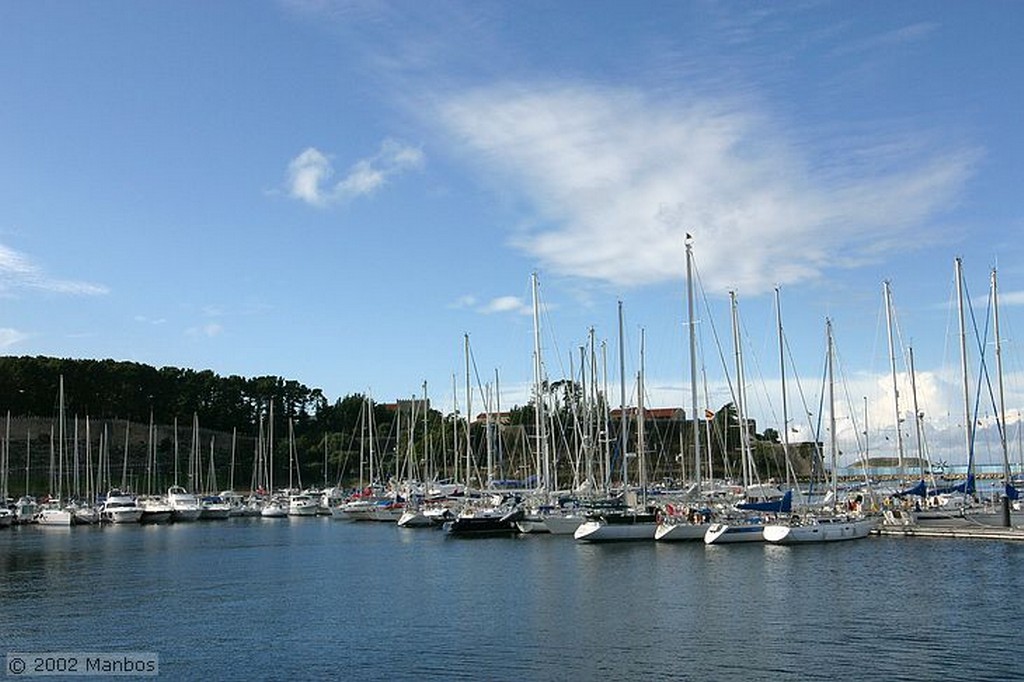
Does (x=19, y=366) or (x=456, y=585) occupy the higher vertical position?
(x=19, y=366)

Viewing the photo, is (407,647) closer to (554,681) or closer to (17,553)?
(554,681)

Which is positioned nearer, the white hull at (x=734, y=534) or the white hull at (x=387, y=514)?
the white hull at (x=734, y=534)

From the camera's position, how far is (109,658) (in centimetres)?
2986

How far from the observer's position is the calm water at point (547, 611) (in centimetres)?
2741

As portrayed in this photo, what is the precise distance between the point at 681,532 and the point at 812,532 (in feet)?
24.2

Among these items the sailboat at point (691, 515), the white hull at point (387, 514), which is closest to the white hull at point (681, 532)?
the sailboat at point (691, 515)

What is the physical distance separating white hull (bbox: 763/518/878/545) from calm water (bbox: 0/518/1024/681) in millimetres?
989

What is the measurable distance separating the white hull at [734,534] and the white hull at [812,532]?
76cm

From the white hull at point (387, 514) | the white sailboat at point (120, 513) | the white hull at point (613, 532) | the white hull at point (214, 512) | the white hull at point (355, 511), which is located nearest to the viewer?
the white hull at point (613, 532)

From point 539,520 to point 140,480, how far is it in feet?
306

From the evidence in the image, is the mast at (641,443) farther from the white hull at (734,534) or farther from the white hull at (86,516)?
the white hull at (86,516)

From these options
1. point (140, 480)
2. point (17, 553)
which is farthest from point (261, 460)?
point (17, 553)

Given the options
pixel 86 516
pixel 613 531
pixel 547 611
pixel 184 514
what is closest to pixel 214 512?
pixel 184 514

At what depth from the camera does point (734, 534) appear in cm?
5706
